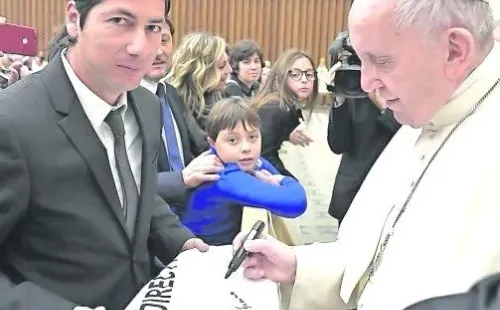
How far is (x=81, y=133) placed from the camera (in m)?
1.52

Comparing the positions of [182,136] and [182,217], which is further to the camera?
[182,136]

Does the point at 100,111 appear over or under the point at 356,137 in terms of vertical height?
over

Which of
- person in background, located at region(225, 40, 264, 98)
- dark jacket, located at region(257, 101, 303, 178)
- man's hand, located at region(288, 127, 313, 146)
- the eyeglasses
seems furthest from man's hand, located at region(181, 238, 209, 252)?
person in background, located at region(225, 40, 264, 98)

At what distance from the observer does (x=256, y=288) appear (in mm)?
1612

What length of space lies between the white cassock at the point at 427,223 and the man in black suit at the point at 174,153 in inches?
40.1

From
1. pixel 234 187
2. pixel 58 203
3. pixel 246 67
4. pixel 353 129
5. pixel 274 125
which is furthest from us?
pixel 246 67

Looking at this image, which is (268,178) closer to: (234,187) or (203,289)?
(234,187)

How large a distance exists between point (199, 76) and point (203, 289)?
7.38 ft

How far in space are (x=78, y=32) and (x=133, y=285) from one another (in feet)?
2.02

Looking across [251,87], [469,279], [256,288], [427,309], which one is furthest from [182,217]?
[251,87]

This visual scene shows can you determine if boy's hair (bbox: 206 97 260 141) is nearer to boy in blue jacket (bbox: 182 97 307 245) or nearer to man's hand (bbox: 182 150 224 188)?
boy in blue jacket (bbox: 182 97 307 245)

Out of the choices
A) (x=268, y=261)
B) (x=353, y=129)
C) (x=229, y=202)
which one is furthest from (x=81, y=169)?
(x=353, y=129)

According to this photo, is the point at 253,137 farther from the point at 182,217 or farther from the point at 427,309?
the point at 427,309

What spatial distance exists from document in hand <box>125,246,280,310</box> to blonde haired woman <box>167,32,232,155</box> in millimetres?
1636
